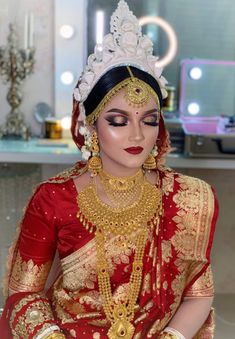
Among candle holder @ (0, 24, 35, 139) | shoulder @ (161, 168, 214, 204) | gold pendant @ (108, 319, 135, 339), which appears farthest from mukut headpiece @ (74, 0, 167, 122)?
candle holder @ (0, 24, 35, 139)

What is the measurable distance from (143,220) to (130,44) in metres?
0.39

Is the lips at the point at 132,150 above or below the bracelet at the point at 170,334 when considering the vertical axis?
above

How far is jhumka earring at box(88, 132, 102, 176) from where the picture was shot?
119 centimetres

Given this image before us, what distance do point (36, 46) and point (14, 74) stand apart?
0.15 metres

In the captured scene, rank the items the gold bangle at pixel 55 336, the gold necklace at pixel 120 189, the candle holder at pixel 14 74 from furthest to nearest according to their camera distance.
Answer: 1. the candle holder at pixel 14 74
2. the gold necklace at pixel 120 189
3. the gold bangle at pixel 55 336

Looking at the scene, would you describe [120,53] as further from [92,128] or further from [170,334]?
[170,334]

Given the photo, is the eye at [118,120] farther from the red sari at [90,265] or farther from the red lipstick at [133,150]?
the red sari at [90,265]

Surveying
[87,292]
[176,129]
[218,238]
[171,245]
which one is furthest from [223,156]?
[87,292]

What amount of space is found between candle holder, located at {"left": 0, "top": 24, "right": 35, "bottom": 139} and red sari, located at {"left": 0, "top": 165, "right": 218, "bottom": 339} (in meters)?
1.04

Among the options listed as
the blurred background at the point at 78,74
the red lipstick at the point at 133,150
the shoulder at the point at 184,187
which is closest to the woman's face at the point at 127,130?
the red lipstick at the point at 133,150

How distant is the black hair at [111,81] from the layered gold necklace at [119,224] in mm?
181

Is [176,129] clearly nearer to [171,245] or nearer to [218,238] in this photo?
[218,238]

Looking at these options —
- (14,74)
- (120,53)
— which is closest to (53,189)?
(120,53)

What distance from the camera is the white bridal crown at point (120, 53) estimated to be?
115 centimetres
